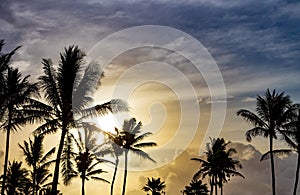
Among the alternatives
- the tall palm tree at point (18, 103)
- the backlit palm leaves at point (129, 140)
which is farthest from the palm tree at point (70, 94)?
the backlit palm leaves at point (129, 140)

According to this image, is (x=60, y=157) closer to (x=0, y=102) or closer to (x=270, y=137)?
(x=0, y=102)

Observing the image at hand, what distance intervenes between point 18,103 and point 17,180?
2070cm

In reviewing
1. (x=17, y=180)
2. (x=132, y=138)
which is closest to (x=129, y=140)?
(x=132, y=138)

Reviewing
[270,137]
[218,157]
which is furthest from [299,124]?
[218,157]

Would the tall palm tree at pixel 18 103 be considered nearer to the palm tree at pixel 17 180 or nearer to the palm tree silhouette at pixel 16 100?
the palm tree silhouette at pixel 16 100

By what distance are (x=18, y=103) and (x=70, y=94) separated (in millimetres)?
4068

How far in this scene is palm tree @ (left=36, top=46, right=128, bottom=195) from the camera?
1050 inches

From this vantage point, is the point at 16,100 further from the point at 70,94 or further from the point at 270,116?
the point at 270,116

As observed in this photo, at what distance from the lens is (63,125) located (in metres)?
26.5

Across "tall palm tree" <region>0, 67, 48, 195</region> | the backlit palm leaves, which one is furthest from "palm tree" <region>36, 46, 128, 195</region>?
the backlit palm leaves

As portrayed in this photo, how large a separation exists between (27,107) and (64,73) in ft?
11.2

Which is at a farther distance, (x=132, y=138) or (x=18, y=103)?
(x=132, y=138)

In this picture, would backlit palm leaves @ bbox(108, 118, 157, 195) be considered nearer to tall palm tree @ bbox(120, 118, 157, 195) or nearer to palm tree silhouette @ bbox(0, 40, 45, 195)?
tall palm tree @ bbox(120, 118, 157, 195)

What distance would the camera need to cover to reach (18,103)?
2786 centimetres
